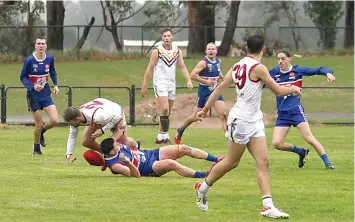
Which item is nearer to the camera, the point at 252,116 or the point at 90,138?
the point at 252,116

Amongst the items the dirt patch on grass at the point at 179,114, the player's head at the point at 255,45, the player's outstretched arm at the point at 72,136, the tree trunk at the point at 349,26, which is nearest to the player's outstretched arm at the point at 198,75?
the player's outstretched arm at the point at 72,136

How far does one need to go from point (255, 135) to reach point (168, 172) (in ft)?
14.5

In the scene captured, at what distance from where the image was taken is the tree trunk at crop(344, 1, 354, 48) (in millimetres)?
53719

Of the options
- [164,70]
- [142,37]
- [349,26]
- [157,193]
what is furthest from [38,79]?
[349,26]

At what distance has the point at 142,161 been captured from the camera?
14.1m

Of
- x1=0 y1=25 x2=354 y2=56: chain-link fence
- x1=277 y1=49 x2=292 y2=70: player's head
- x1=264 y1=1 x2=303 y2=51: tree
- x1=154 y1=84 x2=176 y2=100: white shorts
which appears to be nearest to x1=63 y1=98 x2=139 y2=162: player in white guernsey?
x1=277 y1=49 x2=292 y2=70: player's head

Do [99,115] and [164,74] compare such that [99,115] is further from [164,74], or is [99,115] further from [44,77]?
[164,74]

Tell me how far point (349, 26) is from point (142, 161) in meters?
42.2

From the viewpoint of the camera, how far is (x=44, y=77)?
1836 centimetres

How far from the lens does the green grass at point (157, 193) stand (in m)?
10.8

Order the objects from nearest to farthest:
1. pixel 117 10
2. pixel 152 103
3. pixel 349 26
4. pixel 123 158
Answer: pixel 123 158
pixel 152 103
pixel 349 26
pixel 117 10

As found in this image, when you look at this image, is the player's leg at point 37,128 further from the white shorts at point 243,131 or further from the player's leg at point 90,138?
the white shorts at point 243,131

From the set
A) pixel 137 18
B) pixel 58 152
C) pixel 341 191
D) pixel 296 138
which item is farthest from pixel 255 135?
pixel 137 18

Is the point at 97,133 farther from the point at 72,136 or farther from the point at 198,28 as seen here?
the point at 198,28
